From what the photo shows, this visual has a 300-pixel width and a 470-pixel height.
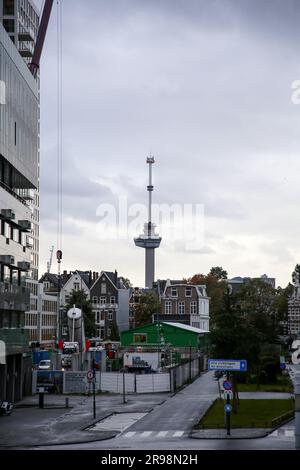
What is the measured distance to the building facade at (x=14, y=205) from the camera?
67.8 metres

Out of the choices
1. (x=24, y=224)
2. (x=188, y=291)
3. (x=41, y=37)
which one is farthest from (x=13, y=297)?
(x=188, y=291)

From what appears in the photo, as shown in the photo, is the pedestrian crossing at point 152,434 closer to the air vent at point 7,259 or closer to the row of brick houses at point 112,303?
the air vent at point 7,259

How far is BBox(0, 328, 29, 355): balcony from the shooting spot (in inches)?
2667

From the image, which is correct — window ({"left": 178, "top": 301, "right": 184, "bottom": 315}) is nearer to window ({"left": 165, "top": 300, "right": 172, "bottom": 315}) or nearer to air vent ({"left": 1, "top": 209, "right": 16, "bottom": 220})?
window ({"left": 165, "top": 300, "right": 172, "bottom": 315})

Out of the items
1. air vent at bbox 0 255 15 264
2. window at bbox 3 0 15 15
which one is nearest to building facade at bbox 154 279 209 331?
window at bbox 3 0 15 15

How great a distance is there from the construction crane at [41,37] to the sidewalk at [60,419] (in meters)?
83.3

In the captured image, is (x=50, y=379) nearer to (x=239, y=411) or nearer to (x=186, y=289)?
(x=239, y=411)

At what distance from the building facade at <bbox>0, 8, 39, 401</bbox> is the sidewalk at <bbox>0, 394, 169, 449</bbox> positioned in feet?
12.7

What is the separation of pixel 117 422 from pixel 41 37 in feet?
351

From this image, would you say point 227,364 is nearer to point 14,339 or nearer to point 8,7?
point 14,339

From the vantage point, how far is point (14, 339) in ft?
235

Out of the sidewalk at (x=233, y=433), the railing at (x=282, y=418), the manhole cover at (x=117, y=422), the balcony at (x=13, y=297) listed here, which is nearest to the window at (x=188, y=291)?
the balcony at (x=13, y=297)
